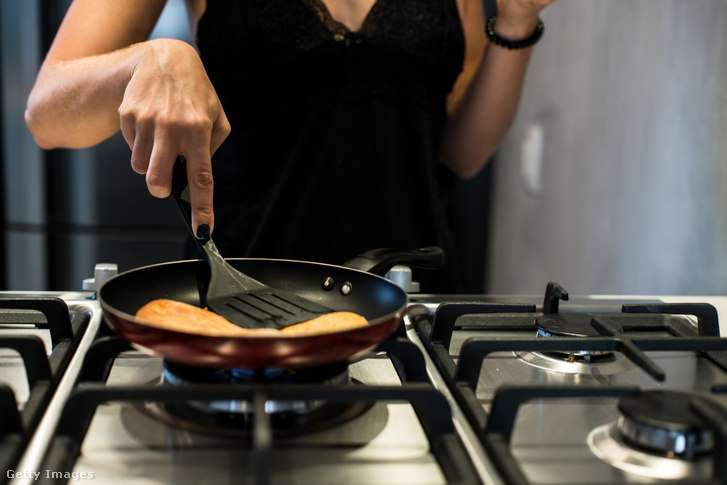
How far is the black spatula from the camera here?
1.69ft

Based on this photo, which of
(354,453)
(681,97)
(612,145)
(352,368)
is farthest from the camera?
(612,145)

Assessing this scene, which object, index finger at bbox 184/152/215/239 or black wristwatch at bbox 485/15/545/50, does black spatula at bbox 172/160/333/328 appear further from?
black wristwatch at bbox 485/15/545/50

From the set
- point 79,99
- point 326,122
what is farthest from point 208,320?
point 326,122

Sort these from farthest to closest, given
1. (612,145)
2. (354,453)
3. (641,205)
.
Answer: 1. (612,145)
2. (641,205)
3. (354,453)

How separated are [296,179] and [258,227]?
93 mm

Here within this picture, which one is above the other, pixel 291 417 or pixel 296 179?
pixel 296 179

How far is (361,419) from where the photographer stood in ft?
1.49

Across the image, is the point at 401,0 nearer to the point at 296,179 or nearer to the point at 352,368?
the point at 296,179

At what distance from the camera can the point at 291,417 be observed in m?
0.44

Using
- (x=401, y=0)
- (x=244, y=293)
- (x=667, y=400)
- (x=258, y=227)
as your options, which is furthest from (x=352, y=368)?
(x=401, y=0)

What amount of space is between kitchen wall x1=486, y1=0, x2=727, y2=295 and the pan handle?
1.37 ft

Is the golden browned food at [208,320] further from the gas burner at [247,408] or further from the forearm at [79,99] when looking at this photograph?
the forearm at [79,99]

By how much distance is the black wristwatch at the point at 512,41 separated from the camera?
98 cm
